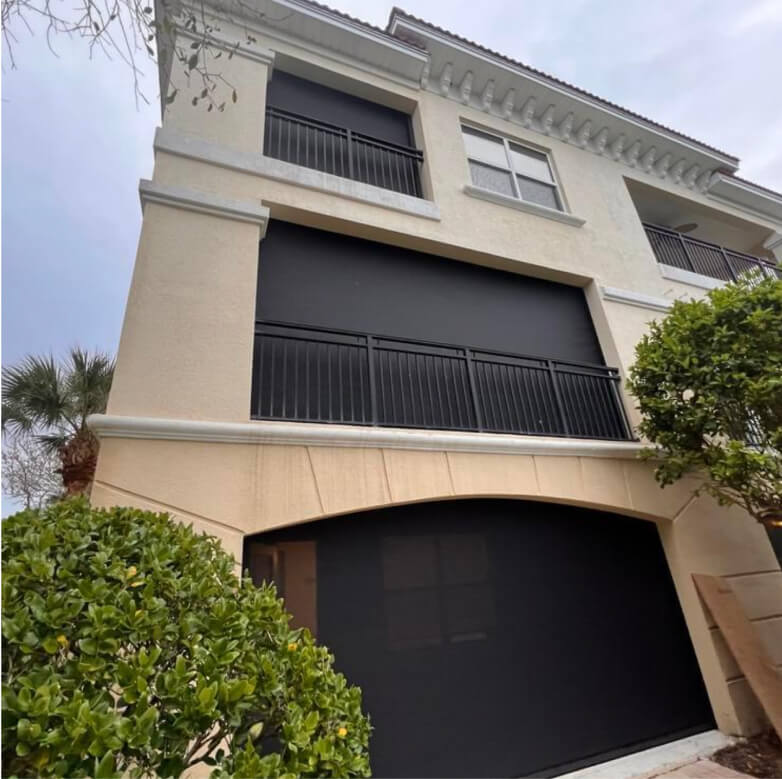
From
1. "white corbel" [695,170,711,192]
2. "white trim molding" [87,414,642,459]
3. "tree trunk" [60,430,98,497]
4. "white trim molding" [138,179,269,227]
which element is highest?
"white corbel" [695,170,711,192]

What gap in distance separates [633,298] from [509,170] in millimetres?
3162

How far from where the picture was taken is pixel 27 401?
6.26 m

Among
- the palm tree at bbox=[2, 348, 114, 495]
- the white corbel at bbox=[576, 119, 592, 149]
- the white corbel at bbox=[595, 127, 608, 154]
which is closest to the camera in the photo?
the palm tree at bbox=[2, 348, 114, 495]

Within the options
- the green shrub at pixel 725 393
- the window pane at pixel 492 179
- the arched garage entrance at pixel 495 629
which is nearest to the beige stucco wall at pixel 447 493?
the arched garage entrance at pixel 495 629

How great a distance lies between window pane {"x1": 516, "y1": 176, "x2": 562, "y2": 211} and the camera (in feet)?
23.5

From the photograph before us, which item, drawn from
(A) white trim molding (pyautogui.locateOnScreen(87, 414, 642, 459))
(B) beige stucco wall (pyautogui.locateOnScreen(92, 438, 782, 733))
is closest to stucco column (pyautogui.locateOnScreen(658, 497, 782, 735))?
(B) beige stucco wall (pyautogui.locateOnScreen(92, 438, 782, 733))

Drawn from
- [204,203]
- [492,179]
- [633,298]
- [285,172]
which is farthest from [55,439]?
[633,298]

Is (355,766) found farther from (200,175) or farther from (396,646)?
(200,175)

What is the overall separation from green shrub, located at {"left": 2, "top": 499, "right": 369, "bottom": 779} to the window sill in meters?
6.26

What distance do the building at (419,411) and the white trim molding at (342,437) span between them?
23mm

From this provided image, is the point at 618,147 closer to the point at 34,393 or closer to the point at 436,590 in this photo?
the point at 436,590

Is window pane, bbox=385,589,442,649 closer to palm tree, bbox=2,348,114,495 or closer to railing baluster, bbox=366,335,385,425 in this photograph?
railing baluster, bbox=366,335,385,425

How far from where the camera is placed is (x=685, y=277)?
24.9 ft

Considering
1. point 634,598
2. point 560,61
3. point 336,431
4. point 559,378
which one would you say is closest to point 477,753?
point 634,598
